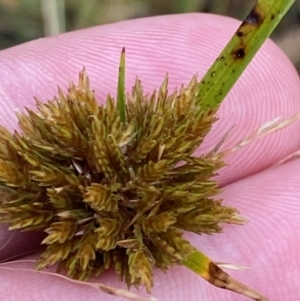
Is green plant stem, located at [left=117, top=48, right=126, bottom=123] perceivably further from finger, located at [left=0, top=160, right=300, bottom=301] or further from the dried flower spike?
finger, located at [left=0, top=160, right=300, bottom=301]

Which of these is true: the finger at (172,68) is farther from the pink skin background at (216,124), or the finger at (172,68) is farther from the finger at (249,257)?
the finger at (249,257)

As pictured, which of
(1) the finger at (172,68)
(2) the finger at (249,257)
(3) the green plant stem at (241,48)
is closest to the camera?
(3) the green plant stem at (241,48)

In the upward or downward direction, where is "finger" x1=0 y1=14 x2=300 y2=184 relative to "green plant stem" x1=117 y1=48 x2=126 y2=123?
upward

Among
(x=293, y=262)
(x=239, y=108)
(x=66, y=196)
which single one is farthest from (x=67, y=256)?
(x=239, y=108)

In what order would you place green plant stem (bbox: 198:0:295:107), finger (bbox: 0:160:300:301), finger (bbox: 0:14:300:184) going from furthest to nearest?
finger (bbox: 0:14:300:184) → finger (bbox: 0:160:300:301) → green plant stem (bbox: 198:0:295:107)

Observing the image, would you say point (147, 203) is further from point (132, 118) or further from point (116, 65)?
point (116, 65)

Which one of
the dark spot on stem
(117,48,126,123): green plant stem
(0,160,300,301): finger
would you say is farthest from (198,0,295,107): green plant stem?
(0,160,300,301): finger

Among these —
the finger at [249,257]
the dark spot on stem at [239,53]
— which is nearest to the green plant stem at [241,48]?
the dark spot on stem at [239,53]

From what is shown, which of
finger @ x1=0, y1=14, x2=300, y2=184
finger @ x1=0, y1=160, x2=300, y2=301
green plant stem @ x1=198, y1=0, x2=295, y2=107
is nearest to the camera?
green plant stem @ x1=198, y1=0, x2=295, y2=107
